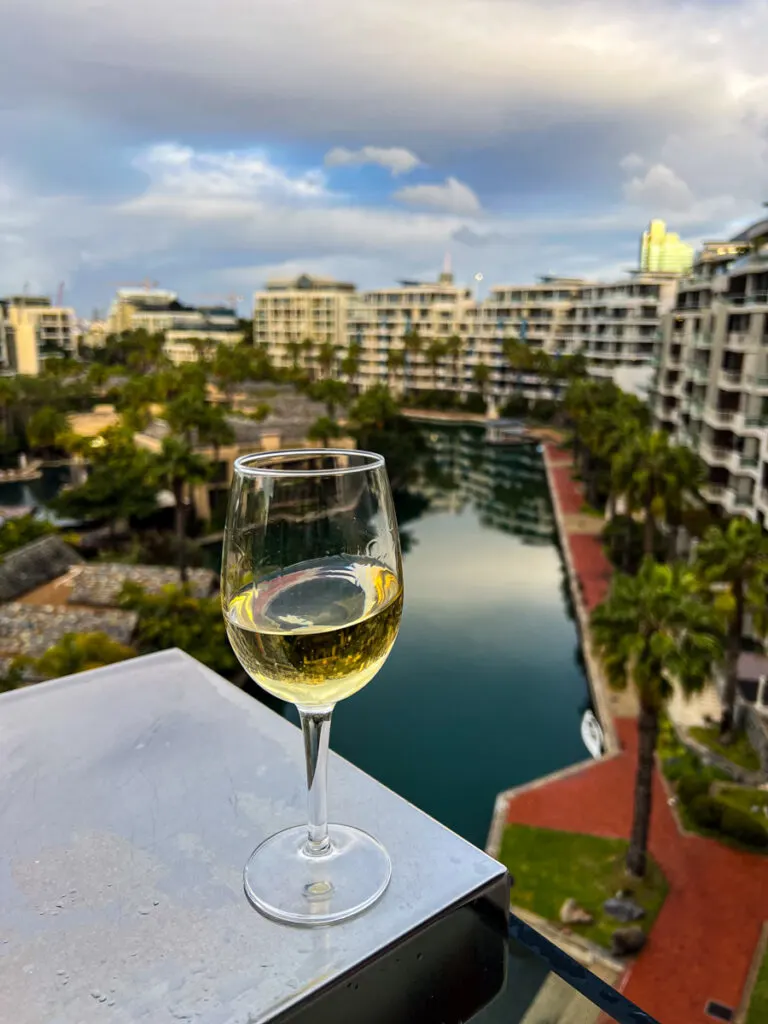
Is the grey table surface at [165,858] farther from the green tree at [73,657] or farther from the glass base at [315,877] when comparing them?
the green tree at [73,657]

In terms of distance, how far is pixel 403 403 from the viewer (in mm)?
71875

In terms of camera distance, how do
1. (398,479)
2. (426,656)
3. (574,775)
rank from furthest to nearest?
(398,479) → (426,656) → (574,775)

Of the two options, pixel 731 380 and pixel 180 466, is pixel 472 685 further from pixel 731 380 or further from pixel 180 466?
pixel 731 380

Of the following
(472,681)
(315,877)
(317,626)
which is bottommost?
(472,681)

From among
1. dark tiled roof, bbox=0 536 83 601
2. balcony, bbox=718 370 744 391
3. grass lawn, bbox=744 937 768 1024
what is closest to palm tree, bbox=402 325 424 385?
balcony, bbox=718 370 744 391

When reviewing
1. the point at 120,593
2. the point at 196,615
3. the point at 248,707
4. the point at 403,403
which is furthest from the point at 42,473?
the point at 248,707

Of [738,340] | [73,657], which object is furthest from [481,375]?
[73,657]

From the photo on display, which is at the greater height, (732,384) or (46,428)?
(732,384)

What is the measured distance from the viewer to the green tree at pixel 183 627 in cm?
1752

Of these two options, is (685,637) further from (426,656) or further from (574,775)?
(426,656)

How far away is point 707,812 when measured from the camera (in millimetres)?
12945

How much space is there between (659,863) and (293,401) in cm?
5127

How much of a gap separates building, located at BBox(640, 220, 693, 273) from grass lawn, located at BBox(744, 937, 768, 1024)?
5752 cm

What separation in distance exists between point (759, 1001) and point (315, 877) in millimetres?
10676
